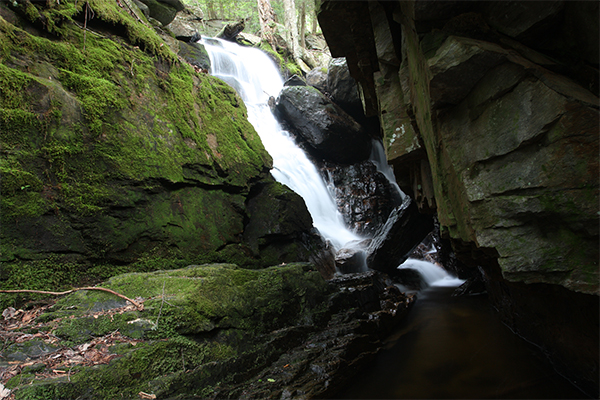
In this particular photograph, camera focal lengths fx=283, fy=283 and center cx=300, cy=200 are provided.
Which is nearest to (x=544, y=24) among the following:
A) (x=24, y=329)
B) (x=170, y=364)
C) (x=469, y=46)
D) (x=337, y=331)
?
(x=469, y=46)

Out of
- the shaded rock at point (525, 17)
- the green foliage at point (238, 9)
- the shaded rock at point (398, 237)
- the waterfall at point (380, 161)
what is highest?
the green foliage at point (238, 9)

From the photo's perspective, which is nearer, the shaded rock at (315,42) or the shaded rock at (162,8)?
the shaded rock at (162,8)

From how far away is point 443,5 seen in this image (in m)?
3.24

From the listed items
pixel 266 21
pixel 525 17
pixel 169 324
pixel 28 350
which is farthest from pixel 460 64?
pixel 266 21

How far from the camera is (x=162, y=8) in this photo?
10.7 meters

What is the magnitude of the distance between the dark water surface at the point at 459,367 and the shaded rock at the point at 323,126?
423 inches

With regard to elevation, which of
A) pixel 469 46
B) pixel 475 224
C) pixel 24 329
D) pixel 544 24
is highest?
pixel 544 24

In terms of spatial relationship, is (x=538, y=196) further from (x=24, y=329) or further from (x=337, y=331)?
(x=24, y=329)

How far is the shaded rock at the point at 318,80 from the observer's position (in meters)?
18.3

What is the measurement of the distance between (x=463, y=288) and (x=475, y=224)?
284 inches

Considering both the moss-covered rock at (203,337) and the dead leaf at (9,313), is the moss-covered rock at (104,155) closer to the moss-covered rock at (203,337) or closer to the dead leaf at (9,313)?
the dead leaf at (9,313)

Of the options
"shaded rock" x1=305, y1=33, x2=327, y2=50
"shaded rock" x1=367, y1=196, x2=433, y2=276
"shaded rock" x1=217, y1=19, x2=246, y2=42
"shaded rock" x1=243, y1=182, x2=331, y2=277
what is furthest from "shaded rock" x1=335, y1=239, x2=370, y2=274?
"shaded rock" x1=305, y1=33, x2=327, y2=50

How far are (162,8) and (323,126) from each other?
8560 millimetres

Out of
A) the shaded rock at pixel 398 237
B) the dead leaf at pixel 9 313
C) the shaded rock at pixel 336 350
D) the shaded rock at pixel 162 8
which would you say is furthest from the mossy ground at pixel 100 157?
the shaded rock at pixel 398 237
